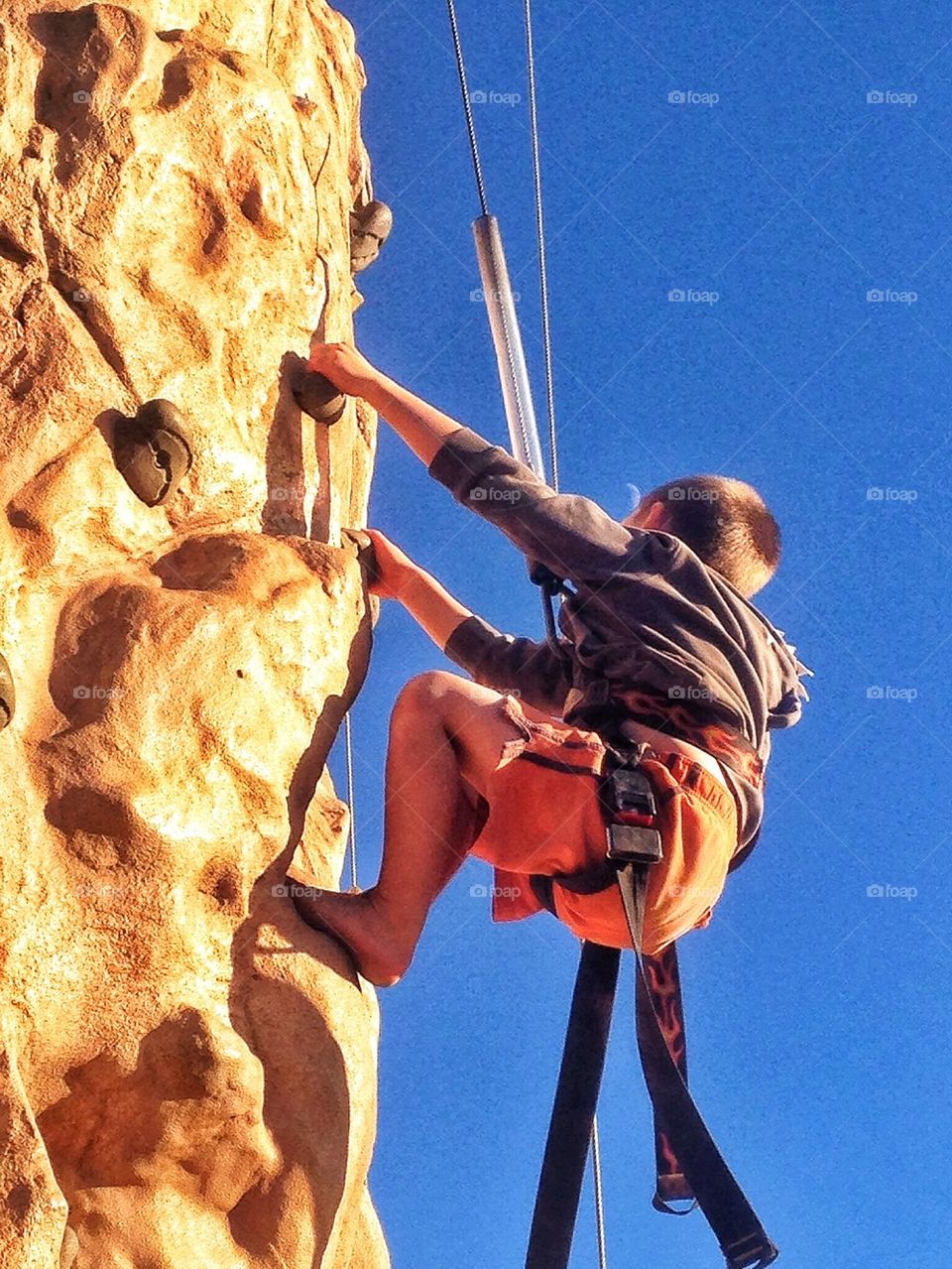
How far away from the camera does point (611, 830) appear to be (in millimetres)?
3230

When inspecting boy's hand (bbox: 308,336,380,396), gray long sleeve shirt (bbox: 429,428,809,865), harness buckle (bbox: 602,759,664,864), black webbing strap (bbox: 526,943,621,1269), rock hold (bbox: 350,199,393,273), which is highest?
rock hold (bbox: 350,199,393,273)

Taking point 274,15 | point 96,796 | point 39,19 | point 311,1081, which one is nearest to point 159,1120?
point 311,1081

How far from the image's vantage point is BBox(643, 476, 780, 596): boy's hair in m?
3.89

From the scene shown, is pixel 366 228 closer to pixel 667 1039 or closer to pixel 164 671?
pixel 164 671

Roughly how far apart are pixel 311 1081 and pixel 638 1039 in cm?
79

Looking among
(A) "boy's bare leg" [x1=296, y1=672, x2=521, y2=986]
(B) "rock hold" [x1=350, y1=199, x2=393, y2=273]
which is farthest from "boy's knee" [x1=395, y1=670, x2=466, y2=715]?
(B) "rock hold" [x1=350, y1=199, x2=393, y2=273]

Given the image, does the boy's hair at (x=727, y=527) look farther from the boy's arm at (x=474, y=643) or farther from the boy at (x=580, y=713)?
the boy's arm at (x=474, y=643)

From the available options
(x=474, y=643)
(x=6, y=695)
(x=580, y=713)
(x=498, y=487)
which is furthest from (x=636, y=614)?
(x=6, y=695)

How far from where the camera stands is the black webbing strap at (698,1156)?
3.27 m

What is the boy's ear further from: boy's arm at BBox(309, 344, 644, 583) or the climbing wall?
the climbing wall

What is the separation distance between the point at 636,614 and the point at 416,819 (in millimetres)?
651

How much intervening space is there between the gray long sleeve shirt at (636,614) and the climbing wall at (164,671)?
1.33 feet

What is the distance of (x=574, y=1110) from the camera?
11.2 ft

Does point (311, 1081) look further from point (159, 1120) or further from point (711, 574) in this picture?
point (711, 574)
